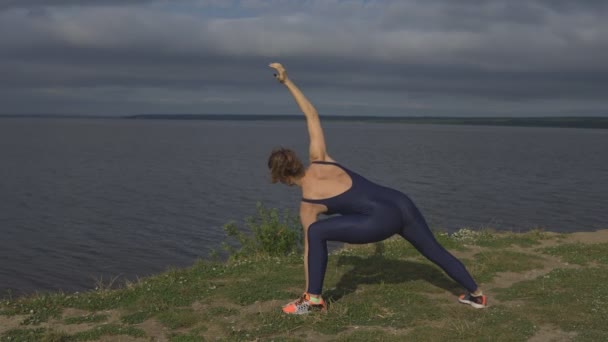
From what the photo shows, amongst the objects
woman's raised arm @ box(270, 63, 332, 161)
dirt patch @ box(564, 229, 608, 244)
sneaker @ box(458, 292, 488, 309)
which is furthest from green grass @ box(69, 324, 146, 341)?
dirt patch @ box(564, 229, 608, 244)

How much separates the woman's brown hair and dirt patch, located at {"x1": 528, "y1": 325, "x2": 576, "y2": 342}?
3.53 meters

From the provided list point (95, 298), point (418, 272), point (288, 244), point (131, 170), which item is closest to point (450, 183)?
point (131, 170)

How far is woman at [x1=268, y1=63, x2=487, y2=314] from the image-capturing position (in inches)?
316

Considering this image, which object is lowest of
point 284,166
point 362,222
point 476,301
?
point 476,301

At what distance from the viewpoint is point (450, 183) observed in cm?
4481

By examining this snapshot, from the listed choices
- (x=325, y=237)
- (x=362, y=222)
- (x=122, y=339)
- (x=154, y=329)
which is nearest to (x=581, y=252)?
(x=362, y=222)

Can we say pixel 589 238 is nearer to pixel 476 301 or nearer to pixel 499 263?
pixel 499 263

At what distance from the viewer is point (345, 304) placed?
357 inches

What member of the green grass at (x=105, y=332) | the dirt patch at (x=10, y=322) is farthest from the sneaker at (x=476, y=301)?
the dirt patch at (x=10, y=322)

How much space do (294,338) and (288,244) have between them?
24.5 feet

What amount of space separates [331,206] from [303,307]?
1480 millimetres

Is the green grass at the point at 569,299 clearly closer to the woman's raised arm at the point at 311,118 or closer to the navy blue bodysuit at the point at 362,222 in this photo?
the navy blue bodysuit at the point at 362,222

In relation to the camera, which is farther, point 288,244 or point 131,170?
point 131,170

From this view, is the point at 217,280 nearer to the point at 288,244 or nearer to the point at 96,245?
the point at 288,244
